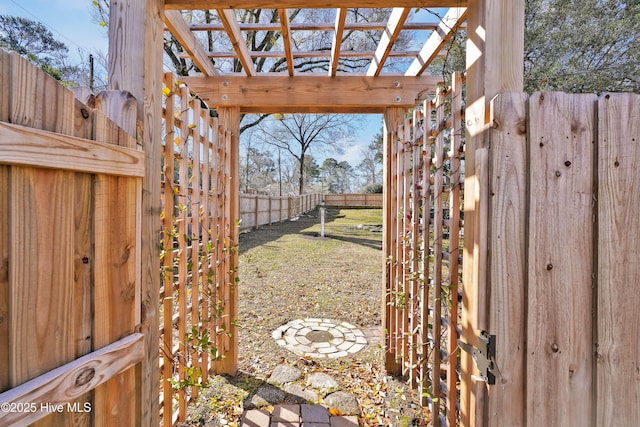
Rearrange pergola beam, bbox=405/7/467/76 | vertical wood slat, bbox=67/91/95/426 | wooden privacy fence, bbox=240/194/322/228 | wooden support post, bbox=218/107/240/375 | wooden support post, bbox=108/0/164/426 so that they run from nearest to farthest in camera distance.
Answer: vertical wood slat, bbox=67/91/95/426
wooden support post, bbox=108/0/164/426
pergola beam, bbox=405/7/467/76
wooden support post, bbox=218/107/240/375
wooden privacy fence, bbox=240/194/322/228

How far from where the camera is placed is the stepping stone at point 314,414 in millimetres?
1862

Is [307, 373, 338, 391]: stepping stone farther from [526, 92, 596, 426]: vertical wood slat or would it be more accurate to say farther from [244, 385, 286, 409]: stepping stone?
[526, 92, 596, 426]: vertical wood slat

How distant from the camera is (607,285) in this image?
0.89 metres

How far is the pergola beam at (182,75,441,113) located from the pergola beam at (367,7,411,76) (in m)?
0.15

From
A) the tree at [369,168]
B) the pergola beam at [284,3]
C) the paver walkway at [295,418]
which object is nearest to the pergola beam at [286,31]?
the pergola beam at [284,3]

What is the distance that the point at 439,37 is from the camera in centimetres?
171

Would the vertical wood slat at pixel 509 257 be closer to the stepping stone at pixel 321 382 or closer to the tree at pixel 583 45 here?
the stepping stone at pixel 321 382

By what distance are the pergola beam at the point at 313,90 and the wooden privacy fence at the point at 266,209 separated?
5.51 m

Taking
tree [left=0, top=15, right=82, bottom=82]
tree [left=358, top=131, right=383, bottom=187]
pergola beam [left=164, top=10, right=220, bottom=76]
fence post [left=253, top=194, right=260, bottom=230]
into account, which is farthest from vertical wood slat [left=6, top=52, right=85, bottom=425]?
tree [left=358, top=131, right=383, bottom=187]

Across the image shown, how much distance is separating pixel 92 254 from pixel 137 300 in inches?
9.8

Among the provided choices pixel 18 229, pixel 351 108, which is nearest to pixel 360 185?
pixel 351 108

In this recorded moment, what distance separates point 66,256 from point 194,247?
1049 millimetres

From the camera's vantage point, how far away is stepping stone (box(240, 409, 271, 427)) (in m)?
1.83

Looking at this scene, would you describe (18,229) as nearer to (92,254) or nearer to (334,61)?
(92,254)
